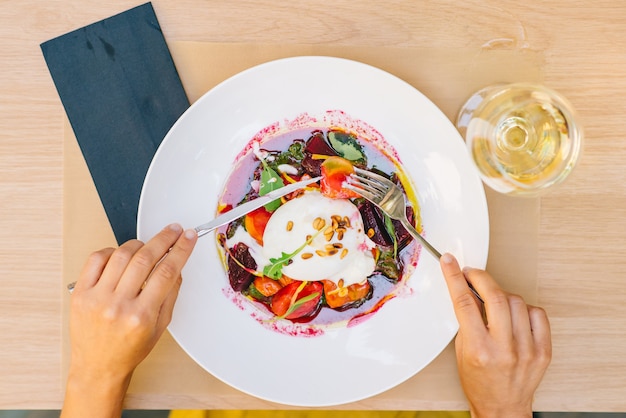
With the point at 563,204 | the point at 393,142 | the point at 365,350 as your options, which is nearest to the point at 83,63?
the point at 393,142

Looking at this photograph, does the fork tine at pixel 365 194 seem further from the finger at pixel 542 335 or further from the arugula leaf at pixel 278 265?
the finger at pixel 542 335

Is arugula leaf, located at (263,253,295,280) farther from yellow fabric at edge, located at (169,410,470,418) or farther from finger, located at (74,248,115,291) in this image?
yellow fabric at edge, located at (169,410,470,418)

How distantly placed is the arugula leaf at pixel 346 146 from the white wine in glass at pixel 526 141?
0.69 feet

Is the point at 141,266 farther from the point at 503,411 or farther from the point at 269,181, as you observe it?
the point at 503,411

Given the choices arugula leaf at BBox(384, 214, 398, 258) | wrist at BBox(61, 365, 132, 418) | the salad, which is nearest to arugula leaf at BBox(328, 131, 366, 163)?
the salad

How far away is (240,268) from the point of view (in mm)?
1078

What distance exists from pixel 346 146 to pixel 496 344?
471mm

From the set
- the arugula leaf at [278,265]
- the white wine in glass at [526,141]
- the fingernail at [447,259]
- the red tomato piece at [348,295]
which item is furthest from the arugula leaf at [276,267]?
the white wine in glass at [526,141]

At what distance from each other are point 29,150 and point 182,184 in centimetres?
33

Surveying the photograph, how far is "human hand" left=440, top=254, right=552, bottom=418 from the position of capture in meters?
0.99

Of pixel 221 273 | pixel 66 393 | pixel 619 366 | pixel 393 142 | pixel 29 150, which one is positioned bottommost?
pixel 619 366

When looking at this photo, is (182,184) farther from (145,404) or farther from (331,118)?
(145,404)

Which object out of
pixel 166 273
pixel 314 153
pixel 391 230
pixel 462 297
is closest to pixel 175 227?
pixel 166 273

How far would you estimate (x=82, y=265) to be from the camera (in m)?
1.08
